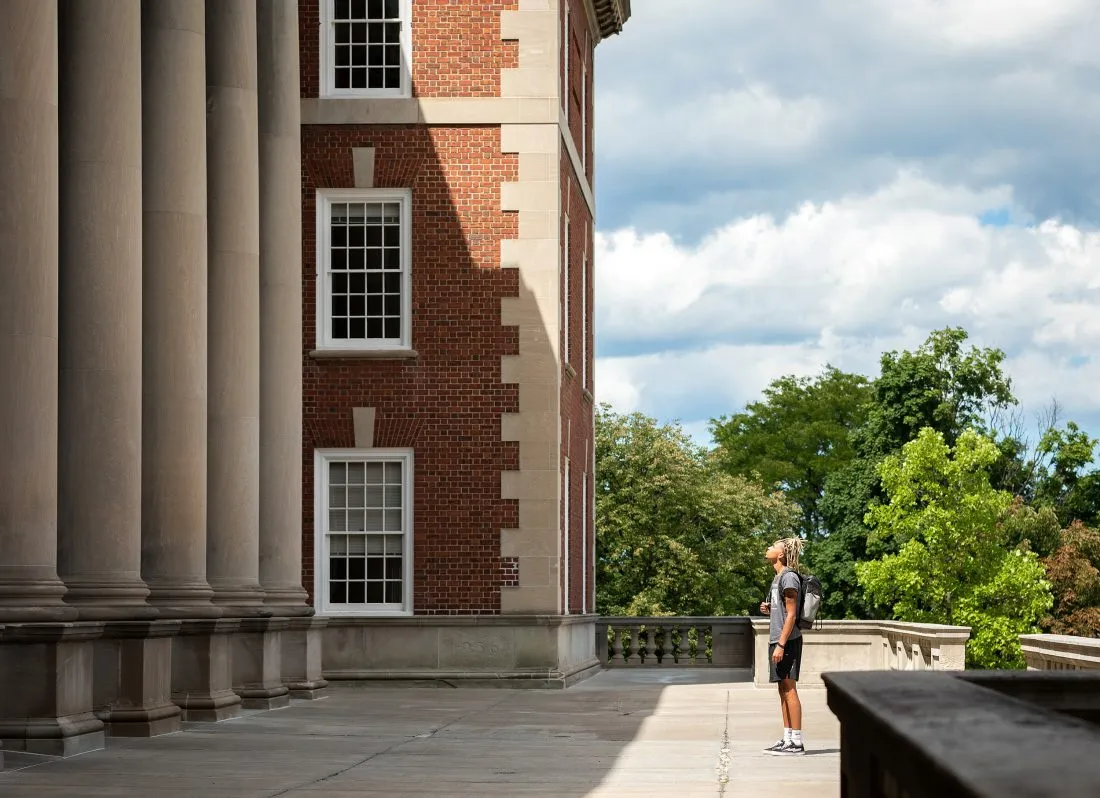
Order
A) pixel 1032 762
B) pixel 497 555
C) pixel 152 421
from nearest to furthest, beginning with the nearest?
pixel 1032 762, pixel 152 421, pixel 497 555

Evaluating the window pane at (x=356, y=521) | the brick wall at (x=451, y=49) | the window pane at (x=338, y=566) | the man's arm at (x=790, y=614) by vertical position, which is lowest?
the window pane at (x=338, y=566)

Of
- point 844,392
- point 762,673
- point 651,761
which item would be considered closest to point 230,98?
point 651,761

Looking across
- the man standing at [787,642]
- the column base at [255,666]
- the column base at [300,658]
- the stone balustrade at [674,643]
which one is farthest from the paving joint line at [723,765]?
the stone balustrade at [674,643]

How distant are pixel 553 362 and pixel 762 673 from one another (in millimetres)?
6288

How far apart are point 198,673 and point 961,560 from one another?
1864 inches

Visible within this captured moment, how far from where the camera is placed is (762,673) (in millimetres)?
28625

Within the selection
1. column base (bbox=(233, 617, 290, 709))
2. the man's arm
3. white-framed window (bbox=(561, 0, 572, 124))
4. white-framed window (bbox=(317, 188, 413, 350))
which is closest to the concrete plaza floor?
column base (bbox=(233, 617, 290, 709))

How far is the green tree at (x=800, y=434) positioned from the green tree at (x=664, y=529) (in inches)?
703

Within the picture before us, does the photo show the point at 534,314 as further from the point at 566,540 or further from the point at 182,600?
the point at 182,600

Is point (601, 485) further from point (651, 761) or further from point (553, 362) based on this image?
point (651, 761)

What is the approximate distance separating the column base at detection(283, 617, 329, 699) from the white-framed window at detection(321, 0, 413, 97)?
960cm

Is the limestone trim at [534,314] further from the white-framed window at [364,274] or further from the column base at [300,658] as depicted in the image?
the column base at [300,658]

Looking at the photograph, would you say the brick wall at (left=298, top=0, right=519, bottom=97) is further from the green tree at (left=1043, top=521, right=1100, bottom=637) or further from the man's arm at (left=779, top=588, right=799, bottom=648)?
the green tree at (left=1043, top=521, right=1100, bottom=637)

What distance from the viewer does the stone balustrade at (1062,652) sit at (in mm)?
15609
